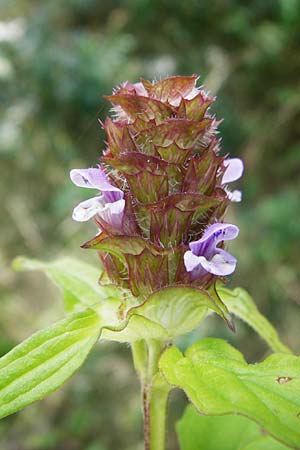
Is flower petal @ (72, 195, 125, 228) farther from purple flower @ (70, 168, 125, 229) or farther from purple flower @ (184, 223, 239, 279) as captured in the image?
purple flower @ (184, 223, 239, 279)

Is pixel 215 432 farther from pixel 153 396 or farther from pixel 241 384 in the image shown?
Result: pixel 241 384

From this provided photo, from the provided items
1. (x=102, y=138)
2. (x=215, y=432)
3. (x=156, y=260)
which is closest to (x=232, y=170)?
(x=156, y=260)

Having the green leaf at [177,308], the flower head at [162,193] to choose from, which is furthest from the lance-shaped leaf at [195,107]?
the green leaf at [177,308]

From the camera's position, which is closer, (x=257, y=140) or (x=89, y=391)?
(x=89, y=391)

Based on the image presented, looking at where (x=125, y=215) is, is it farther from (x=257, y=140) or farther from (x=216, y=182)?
(x=257, y=140)

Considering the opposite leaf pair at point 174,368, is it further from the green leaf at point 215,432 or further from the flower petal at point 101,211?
the green leaf at point 215,432

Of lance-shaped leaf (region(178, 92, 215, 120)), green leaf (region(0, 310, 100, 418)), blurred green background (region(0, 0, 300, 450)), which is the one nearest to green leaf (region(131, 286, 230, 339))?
green leaf (region(0, 310, 100, 418))

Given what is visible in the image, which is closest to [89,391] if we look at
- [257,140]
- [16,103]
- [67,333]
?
[16,103]
